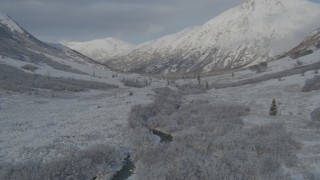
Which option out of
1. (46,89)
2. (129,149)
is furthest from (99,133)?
(46,89)

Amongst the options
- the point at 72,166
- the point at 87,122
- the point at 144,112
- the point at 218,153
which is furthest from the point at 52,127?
the point at 218,153

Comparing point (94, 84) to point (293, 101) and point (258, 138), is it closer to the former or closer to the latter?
point (293, 101)

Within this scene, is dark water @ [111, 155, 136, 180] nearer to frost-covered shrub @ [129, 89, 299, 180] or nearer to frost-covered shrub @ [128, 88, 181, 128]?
frost-covered shrub @ [129, 89, 299, 180]

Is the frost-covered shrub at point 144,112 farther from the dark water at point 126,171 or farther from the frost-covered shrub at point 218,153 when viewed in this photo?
the dark water at point 126,171

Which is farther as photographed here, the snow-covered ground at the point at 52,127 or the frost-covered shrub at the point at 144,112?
the frost-covered shrub at the point at 144,112

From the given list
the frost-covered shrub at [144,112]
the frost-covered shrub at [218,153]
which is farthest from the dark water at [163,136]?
the frost-covered shrub at [144,112]

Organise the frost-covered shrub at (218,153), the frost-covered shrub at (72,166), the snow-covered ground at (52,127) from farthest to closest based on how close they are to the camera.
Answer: the snow-covered ground at (52,127), the frost-covered shrub at (72,166), the frost-covered shrub at (218,153)

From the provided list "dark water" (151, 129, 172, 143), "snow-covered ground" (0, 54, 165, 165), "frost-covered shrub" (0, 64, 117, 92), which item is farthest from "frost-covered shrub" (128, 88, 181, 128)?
"frost-covered shrub" (0, 64, 117, 92)
